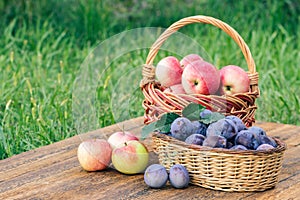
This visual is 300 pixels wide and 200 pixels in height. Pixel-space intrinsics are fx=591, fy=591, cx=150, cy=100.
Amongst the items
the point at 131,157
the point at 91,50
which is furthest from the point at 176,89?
the point at 91,50

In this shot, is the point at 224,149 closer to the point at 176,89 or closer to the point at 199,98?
the point at 199,98

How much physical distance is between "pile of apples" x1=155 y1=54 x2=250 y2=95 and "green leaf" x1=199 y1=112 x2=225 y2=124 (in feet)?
0.63

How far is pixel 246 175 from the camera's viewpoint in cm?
190

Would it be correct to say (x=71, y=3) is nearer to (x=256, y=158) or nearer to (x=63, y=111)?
(x=63, y=111)

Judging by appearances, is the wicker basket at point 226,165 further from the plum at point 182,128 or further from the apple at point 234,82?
the apple at point 234,82

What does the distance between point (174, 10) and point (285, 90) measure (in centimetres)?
196

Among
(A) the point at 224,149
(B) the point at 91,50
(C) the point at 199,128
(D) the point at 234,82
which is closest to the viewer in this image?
(A) the point at 224,149

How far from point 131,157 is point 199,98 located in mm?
324

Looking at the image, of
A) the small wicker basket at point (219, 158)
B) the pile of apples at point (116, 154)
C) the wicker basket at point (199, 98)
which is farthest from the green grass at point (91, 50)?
the small wicker basket at point (219, 158)

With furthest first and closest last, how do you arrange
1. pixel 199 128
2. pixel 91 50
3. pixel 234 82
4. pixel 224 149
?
pixel 91 50 < pixel 234 82 < pixel 199 128 < pixel 224 149

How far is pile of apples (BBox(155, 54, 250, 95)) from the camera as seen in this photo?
2156 millimetres

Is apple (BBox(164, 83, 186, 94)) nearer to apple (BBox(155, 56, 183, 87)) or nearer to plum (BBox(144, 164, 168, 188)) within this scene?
apple (BBox(155, 56, 183, 87))

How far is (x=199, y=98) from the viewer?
2.12m

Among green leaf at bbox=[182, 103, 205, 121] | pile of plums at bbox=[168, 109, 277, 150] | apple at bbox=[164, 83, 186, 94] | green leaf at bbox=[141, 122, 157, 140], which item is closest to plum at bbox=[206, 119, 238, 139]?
pile of plums at bbox=[168, 109, 277, 150]
